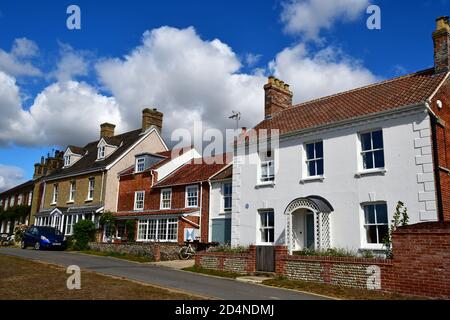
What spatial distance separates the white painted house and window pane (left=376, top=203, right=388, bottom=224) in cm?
4

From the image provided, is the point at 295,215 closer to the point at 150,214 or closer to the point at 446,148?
the point at 446,148

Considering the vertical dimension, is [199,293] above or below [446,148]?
below

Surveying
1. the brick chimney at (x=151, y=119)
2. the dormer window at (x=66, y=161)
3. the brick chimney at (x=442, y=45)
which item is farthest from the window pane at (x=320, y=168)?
the dormer window at (x=66, y=161)

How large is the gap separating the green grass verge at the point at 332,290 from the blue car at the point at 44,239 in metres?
20.5

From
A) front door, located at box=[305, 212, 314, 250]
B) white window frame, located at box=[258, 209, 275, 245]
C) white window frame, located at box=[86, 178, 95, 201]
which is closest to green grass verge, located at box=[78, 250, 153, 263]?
white window frame, located at box=[258, 209, 275, 245]

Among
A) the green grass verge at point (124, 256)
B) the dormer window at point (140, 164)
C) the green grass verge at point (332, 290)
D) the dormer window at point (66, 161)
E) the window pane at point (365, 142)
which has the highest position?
the dormer window at point (66, 161)

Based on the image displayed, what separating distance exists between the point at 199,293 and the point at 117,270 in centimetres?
717

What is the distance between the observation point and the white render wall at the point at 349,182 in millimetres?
16219

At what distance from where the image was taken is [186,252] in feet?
82.7

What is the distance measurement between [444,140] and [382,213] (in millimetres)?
4015

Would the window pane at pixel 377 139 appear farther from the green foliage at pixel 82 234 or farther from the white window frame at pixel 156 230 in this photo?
the green foliage at pixel 82 234

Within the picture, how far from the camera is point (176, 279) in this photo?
1551 centimetres

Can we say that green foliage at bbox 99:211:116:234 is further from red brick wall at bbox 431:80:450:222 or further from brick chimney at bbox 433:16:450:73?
brick chimney at bbox 433:16:450:73
